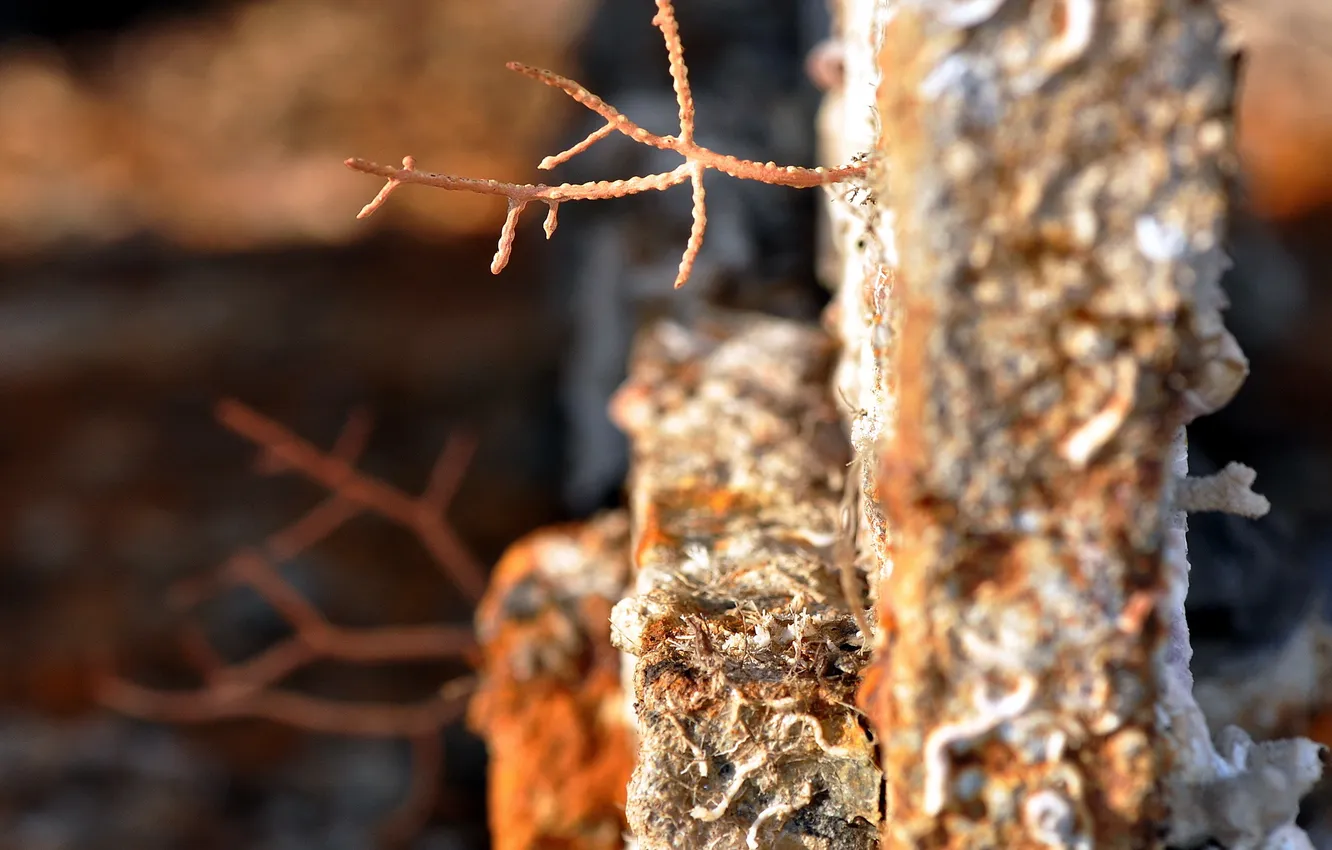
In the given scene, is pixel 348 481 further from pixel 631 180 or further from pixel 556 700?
pixel 631 180

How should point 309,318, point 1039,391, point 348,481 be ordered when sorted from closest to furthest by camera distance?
1. point 1039,391
2. point 348,481
3. point 309,318

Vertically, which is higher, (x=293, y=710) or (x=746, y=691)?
(x=293, y=710)

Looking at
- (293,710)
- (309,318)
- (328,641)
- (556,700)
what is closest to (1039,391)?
(556,700)

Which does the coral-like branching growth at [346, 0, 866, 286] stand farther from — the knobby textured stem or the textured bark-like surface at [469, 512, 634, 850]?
the textured bark-like surface at [469, 512, 634, 850]

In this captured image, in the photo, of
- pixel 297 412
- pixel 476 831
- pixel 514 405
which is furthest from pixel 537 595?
pixel 297 412

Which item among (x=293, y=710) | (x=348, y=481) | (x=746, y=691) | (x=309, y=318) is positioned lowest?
(x=746, y=691)

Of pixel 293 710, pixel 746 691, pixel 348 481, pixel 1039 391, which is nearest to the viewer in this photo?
pixel 1039 391

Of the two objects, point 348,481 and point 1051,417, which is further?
point 348,481

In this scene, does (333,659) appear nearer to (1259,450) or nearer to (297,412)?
(297,412)
